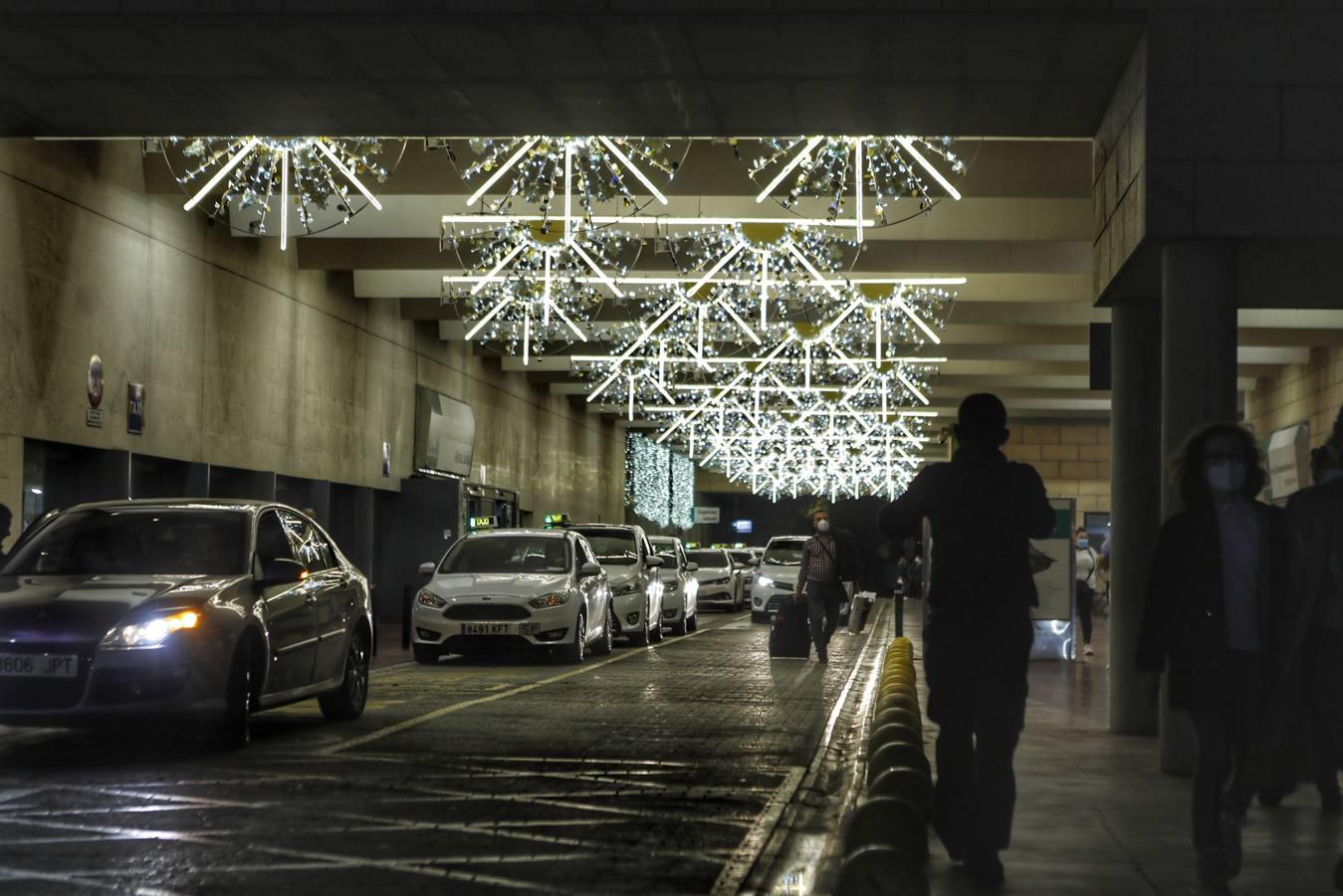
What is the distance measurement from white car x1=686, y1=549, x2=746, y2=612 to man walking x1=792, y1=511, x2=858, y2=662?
21.8 meters

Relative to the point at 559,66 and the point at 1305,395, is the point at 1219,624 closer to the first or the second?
the point at 559,66

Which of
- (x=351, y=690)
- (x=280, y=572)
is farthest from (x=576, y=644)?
(x=280, y=572)

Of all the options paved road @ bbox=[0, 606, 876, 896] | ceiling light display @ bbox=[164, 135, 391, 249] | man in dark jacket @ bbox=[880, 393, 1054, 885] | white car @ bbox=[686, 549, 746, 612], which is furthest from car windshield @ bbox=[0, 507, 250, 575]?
white car @ bbox=[686, 549, 746, 612]

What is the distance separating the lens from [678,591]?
31.2 m

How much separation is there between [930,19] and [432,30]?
9.37ft

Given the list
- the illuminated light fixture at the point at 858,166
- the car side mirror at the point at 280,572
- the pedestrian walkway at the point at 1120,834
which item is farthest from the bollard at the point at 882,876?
the illuminated light fixture at the point at 858,166

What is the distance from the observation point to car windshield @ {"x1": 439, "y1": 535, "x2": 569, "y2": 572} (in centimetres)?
2188

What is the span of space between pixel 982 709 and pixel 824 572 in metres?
15.4

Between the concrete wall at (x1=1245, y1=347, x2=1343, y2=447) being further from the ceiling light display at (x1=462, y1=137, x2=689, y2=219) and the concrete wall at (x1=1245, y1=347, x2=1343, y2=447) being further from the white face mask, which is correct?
the white face mask

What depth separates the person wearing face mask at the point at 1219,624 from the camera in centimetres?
668

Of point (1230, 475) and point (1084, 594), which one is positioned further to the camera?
point (1084, 594)

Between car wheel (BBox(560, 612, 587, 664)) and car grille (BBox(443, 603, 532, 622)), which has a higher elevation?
car grille (BBox(443, 603, 532, 622))

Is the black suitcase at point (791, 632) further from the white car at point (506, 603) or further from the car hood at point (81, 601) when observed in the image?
the car hood at point (81, 601)

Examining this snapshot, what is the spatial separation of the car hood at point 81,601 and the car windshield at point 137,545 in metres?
0.45
